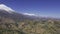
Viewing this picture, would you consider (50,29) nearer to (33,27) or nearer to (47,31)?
(47,31)

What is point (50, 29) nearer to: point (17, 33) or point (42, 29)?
point (42, 29)

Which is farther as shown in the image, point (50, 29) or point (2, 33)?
point (50, 29)

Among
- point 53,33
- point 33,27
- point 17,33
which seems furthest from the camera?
point 33,27

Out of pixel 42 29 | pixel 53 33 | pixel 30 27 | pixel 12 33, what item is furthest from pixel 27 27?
pixel 12 33

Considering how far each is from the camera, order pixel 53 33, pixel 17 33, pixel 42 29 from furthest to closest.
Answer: pixel 42 29 → pixel 53 33 → pixel 17 33

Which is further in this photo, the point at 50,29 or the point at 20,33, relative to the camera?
the point at 50,29

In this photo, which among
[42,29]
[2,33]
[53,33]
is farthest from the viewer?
[42,29]

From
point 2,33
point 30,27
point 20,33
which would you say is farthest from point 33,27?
point 2,33

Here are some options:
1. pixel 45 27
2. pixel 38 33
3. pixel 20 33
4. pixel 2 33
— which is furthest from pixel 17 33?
pixel 45 27

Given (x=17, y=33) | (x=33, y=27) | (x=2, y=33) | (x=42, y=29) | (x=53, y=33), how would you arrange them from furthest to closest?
(x=33, y=27), (x=42, y=29), (x=53, y=33), (x=17, y=33), (x=2, y=33)
